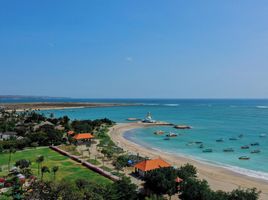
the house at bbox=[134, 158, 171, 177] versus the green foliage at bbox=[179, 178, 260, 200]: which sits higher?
the green foliage at bbox=[179, 178, 260, 200]

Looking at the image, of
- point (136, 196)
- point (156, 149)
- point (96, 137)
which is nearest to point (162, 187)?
point (136, 196)

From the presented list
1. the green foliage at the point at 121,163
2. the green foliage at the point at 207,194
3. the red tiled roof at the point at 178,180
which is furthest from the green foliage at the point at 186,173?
the green foliage at the point at 121,163

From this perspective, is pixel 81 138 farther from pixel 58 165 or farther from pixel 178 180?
pixel 178 180

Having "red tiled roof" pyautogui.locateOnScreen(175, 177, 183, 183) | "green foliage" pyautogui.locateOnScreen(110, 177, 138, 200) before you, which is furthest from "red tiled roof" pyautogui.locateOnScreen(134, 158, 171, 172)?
"green foliage" pyautogui.locateOnScreen(110, 177, 138, 200)

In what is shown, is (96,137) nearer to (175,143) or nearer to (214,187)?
(175,143)

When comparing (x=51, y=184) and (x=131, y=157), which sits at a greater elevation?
(x=51, y=184)

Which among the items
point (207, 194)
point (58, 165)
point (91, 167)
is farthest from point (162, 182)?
point (58, 165)

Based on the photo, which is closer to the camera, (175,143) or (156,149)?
(156,149)

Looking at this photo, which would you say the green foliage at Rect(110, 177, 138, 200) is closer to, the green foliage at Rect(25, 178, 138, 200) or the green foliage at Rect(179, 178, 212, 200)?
the green foliage at Rect(25, 178, 138, 200)
